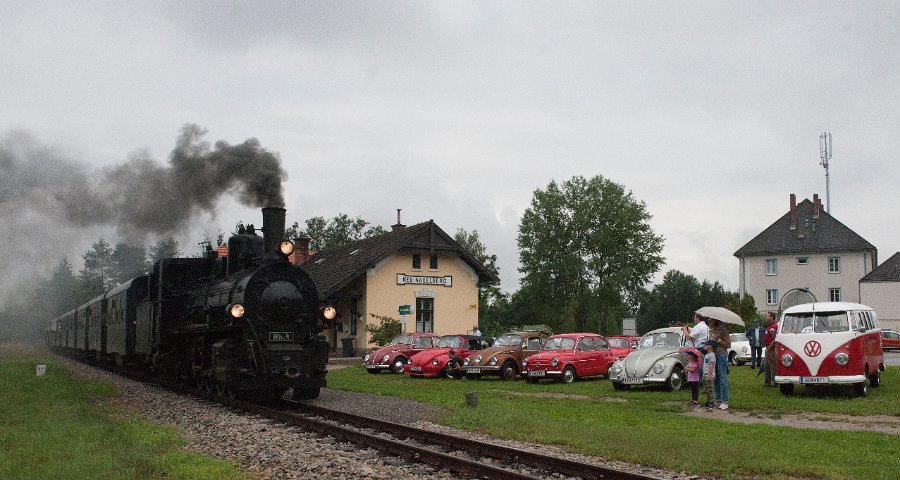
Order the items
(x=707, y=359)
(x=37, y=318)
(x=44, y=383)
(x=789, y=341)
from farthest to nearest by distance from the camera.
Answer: (x=37, y=318)
(x=44, y=383)
(x=789, y=341)
(x=707, y=359)

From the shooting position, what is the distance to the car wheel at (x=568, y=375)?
20656 millimetres

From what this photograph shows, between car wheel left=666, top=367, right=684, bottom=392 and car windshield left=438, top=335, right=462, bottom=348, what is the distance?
8349 millimetres

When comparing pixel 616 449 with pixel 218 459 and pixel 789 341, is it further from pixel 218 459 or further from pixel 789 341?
pixel 789 341

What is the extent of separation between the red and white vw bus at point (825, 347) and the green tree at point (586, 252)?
152 feet

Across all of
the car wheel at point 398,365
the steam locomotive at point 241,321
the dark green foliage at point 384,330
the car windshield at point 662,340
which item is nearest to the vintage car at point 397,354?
the car wheel at point 398,365

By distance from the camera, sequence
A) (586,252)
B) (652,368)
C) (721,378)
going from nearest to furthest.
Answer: (721,378) < (652,368) < (586,252)

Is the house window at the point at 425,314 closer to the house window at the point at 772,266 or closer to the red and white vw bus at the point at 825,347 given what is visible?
the red and white vw bus at the point at 825,347

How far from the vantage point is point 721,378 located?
14.1 meters

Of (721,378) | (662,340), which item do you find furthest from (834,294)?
(721,378)

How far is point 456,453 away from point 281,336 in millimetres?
6469

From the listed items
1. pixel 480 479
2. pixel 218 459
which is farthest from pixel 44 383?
pixel 480 479

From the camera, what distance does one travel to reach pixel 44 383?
66.5ft

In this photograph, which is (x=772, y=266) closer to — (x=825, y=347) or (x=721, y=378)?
(x=825, y=347)

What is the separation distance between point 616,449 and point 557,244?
57.6 metres
